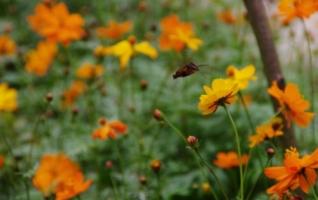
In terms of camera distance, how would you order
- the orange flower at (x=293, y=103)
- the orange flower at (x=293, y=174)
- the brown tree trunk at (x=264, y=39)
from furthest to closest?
the brown tree trunk at (x=264, y=39) → the orange flower at (x=293, y=103) → the orange flower at (x=293, y=174)

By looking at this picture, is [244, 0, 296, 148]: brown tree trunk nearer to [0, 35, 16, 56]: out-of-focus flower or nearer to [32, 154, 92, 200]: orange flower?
[32, 154, 92, 200]: orange flower

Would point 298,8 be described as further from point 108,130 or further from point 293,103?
point 108,130

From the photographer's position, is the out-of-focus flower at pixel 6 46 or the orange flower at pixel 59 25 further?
the out-of-focus flower at pixel 6 46

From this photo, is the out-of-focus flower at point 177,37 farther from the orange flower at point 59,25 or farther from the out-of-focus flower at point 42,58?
the out-of-focus flower at point 42,58

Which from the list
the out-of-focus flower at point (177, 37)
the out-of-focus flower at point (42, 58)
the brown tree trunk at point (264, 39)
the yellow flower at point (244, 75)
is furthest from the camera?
the out-of-focus flower at point (42, 58)

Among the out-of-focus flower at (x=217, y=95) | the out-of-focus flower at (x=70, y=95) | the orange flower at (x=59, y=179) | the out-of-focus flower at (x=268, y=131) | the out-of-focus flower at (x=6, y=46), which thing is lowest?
the out-of-focus flower at (x=70, y=95)

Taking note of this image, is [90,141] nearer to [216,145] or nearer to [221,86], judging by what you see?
[216,145]

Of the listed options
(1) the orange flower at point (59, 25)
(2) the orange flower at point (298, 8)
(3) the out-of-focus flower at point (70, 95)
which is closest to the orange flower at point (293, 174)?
(2) the orange flower at point (298, 8)

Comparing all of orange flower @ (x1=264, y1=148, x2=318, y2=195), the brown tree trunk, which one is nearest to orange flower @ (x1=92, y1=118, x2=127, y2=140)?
the brown tree trunk
